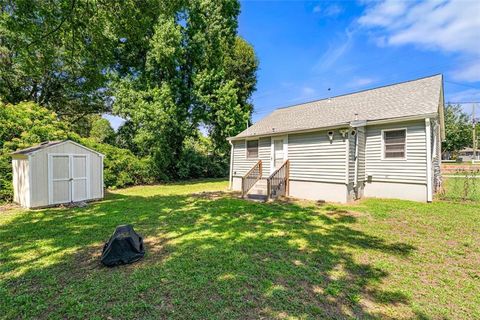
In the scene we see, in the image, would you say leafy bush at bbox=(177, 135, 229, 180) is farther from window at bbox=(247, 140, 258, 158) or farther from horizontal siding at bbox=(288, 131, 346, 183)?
horizontal siding at bbox=(288, 131, 346, 183)

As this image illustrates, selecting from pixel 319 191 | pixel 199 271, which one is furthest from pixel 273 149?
pixel 199 271

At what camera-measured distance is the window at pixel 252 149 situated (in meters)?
11.8

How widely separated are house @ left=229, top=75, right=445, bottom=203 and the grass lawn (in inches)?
86.4

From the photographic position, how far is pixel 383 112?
9.33m

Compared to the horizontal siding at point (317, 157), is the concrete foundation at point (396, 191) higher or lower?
lower

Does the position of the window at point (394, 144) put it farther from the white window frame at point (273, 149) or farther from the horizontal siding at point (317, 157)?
the white window frame at point (273, 149)

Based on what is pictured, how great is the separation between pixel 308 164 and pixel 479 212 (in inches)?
202

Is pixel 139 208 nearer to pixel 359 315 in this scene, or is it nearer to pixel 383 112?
pixel 359 315

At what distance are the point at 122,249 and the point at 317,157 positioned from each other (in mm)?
7588

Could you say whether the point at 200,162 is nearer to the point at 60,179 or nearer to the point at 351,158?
the point at 60,179

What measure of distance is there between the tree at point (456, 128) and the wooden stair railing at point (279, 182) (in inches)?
1434

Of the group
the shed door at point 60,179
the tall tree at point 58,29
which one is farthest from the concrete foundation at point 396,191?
the shed door at point 60,179

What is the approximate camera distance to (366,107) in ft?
34.0

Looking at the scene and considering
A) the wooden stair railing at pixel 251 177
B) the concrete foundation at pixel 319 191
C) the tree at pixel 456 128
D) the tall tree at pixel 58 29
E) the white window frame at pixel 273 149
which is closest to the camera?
the tall tree at pixel 58 29
